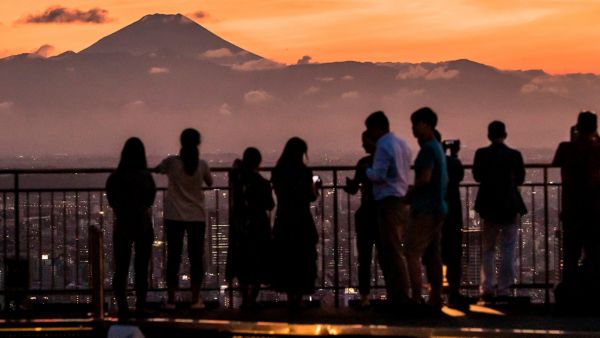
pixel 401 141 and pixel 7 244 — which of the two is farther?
pixel 7 244

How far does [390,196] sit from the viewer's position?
1525 cm

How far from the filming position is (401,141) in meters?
15.2

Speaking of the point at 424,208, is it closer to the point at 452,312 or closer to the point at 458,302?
the point at 452,312

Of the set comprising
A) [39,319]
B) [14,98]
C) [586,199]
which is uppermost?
[14,98]

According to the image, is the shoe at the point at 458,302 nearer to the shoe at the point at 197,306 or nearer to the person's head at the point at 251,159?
the person's head at the point at 251,159

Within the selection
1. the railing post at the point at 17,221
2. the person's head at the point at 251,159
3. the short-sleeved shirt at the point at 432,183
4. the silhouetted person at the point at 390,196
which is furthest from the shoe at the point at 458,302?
the railing post at the point at 17,221

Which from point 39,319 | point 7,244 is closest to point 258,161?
point 39,319

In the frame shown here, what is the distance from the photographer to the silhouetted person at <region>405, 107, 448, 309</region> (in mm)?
15008

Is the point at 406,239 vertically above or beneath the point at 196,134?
beneath

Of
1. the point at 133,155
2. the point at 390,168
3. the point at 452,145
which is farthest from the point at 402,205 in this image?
the point at 133,155

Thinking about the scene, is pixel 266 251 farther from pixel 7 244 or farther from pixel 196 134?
pixel 7 244

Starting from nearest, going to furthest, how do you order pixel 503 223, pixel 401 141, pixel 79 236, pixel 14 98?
pixel 401 141 → pixel 503 223 → pixel 79 236 → pixel 14 98

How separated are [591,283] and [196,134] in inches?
168

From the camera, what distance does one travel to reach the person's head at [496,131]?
52.8 ft
